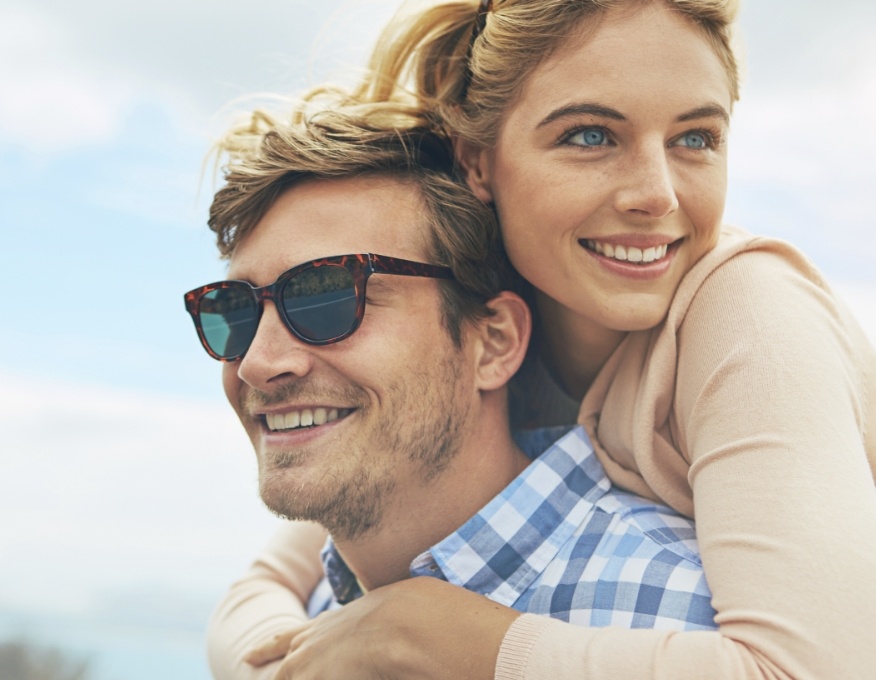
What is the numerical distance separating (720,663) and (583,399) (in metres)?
1.06

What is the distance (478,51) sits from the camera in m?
2.41

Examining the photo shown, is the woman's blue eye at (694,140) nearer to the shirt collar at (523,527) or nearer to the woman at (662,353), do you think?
the woman at (662,353)

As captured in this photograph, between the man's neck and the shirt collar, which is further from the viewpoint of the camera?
the man's neck

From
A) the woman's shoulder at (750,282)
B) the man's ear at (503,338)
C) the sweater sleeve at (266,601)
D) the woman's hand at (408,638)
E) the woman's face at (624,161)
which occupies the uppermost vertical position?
the woman's face at (624,161)

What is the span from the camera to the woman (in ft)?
5.52

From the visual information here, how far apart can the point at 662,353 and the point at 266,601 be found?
1.74 m

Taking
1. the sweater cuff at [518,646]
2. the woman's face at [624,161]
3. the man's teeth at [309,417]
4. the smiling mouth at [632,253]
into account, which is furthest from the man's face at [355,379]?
the sweater cuff at [518,646]

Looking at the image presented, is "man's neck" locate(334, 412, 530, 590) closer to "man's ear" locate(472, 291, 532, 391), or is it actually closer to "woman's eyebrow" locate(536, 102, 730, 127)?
"man's ear" locate(472, 291, 532, 391)

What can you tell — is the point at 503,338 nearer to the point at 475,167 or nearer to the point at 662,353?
the point at 475,167

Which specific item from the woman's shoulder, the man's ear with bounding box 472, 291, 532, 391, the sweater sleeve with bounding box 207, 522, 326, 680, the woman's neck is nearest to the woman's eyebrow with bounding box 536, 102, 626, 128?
the woman's shoulder

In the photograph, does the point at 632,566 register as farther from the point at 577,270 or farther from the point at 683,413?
the point at 577,270

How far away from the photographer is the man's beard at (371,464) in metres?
2.42

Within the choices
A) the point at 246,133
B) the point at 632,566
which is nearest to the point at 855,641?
the point at 632,566

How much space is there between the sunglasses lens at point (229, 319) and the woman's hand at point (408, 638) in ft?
2.59
